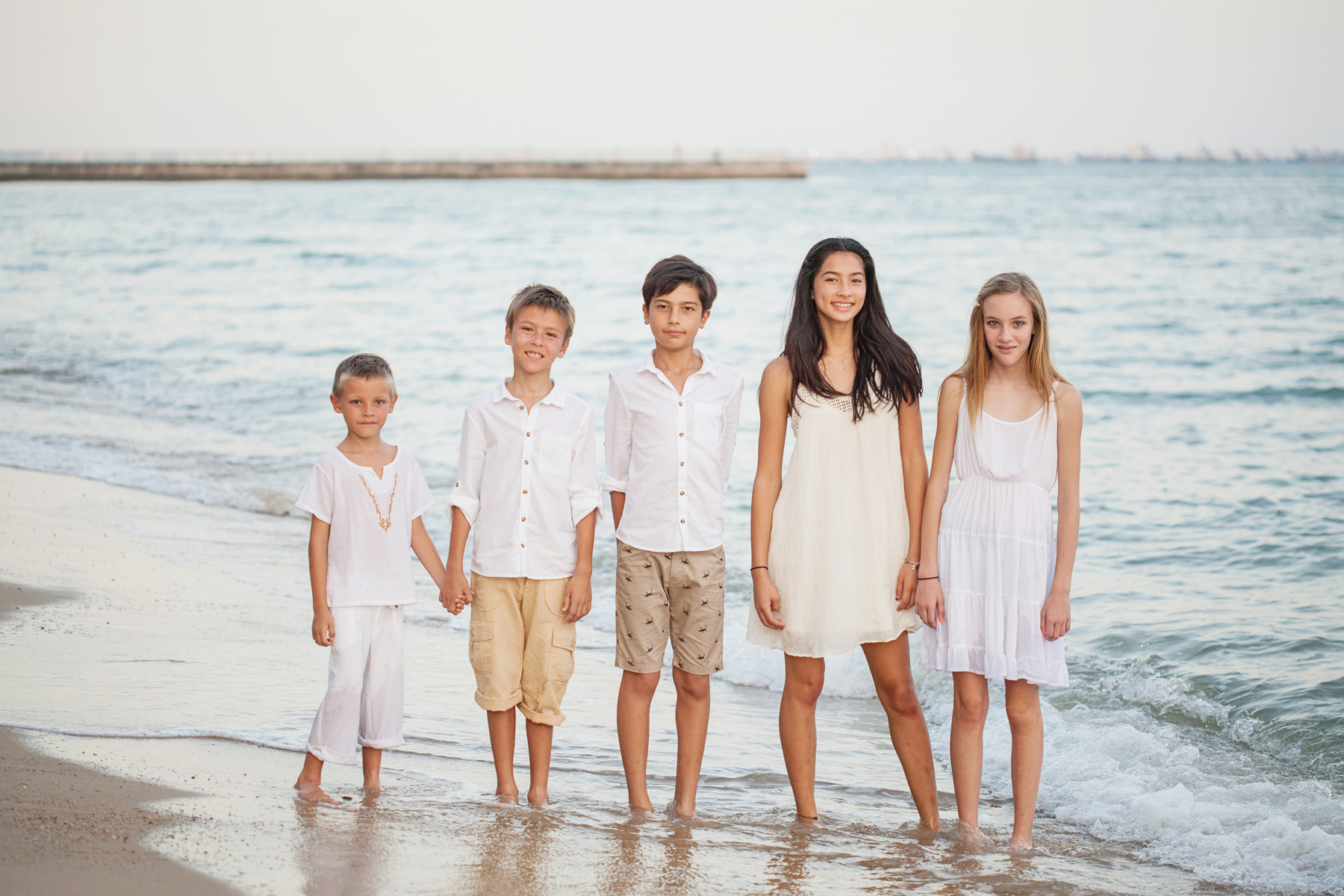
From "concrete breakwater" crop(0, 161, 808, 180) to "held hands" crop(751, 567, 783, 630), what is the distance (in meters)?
76.4

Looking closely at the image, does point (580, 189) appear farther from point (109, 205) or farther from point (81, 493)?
point (81, 493)

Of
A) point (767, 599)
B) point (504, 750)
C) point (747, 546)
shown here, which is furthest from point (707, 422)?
point (747, 546)

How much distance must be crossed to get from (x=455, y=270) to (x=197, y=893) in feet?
81.2

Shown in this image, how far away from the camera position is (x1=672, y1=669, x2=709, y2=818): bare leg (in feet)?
10.8

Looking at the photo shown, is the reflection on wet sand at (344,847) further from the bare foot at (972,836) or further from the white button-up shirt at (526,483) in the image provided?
the bare foot at (972,836)

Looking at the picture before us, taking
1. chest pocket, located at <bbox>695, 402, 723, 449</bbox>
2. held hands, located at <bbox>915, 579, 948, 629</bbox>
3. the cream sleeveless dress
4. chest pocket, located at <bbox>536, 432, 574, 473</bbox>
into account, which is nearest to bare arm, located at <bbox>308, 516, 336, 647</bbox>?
chest pocket, located at <bbox>536, 432, 574, 473</bbox>

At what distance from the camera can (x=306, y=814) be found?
2963mm

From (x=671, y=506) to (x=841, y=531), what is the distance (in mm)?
492

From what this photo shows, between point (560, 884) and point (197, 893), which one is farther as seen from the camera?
point (560, 884)

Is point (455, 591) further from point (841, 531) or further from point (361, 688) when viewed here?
point (841, 531)

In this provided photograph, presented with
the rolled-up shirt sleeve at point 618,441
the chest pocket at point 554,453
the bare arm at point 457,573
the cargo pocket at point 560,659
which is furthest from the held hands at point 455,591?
the rolled-up shirt sleeve at point 618,441

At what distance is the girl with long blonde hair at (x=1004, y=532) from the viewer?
123 inches

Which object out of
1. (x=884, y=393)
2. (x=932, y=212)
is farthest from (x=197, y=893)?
(x=932, y=212)

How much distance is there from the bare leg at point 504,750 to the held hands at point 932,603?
1236 mm
